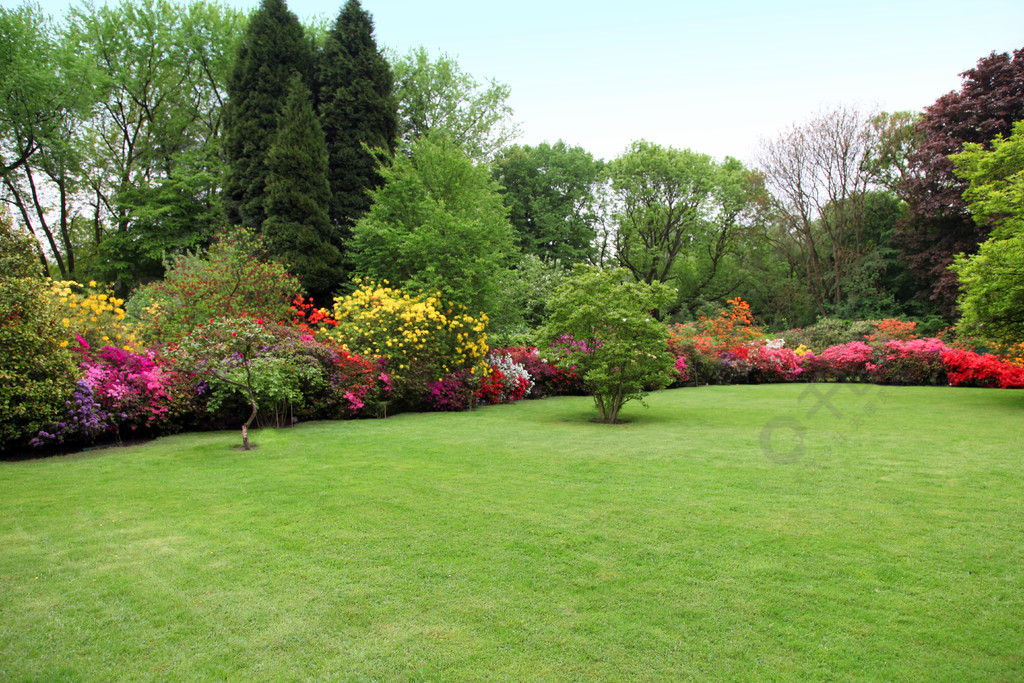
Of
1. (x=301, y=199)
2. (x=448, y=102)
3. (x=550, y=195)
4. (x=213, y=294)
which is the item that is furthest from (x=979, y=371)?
(x=448, y=102)

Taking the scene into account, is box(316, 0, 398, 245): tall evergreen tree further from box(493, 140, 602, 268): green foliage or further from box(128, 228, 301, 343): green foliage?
box(128, 228, 301, 343): green foliage

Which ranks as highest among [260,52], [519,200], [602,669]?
[260,52]

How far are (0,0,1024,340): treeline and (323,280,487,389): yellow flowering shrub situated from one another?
1.45 meters

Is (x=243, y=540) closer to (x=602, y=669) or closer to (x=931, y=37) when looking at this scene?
(x=602, y=669)

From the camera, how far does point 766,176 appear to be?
97.3 feet

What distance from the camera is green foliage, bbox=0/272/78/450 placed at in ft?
21.2

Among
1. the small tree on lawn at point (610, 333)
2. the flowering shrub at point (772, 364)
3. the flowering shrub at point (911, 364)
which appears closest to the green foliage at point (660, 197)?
the flowering shrub at point (772, 364)

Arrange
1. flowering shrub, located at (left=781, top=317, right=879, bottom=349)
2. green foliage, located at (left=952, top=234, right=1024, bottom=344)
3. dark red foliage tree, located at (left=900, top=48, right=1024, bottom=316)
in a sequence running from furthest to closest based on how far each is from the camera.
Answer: flowering shrub, located at (left=781, top=317, right=879, bottom=349), dark red foliage tree, located at (left=900, top=48, right=1024, bottom=316), green foliage, located at (left=952, top=234, right=1024, bottom=344)

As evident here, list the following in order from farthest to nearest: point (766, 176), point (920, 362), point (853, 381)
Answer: point (766, 176), point (853, 381), point (920, 362)

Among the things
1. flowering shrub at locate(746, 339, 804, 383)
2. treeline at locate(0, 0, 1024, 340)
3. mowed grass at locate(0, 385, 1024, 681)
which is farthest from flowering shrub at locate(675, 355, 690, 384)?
mowed grass at locate(0, 385, 1024, 681)

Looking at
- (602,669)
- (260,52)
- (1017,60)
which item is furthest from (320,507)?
(1017,60)

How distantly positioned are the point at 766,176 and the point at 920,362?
16.3 meters

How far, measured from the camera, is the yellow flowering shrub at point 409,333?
11.4m

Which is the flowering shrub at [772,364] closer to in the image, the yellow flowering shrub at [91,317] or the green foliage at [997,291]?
the green foliage at [997,291]
